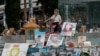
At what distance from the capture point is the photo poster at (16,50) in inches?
520

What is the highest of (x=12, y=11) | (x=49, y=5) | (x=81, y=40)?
(x=81, y=40)

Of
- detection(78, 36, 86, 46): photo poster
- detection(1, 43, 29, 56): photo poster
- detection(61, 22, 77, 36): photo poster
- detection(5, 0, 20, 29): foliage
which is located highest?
detection(61, 22, 77, 36): photo poster

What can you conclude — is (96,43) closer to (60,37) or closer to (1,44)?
(60,37)

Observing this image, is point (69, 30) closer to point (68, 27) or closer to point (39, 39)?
point (68, 27)

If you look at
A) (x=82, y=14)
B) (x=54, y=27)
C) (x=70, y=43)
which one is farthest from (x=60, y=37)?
(x=82, y=14)

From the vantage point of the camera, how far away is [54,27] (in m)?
15.3

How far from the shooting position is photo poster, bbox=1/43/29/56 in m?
13.2

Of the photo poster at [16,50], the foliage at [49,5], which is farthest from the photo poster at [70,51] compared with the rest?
the foliage at [49,5]

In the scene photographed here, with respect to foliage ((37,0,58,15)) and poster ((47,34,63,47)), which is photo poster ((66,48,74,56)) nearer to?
poster ((47,34,63,47))

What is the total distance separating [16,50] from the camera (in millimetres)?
13250

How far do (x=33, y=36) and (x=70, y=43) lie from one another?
51.4 inches

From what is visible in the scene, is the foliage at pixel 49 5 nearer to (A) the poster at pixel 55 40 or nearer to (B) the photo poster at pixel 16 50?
(A) the poster at pixel 55 40

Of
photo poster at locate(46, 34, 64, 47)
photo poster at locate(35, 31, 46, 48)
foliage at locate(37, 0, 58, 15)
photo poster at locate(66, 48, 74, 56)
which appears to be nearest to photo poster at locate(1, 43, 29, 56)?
photo poster at locate(35, 31, 46, 48)

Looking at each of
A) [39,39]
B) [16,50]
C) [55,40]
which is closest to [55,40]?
[55,40]
